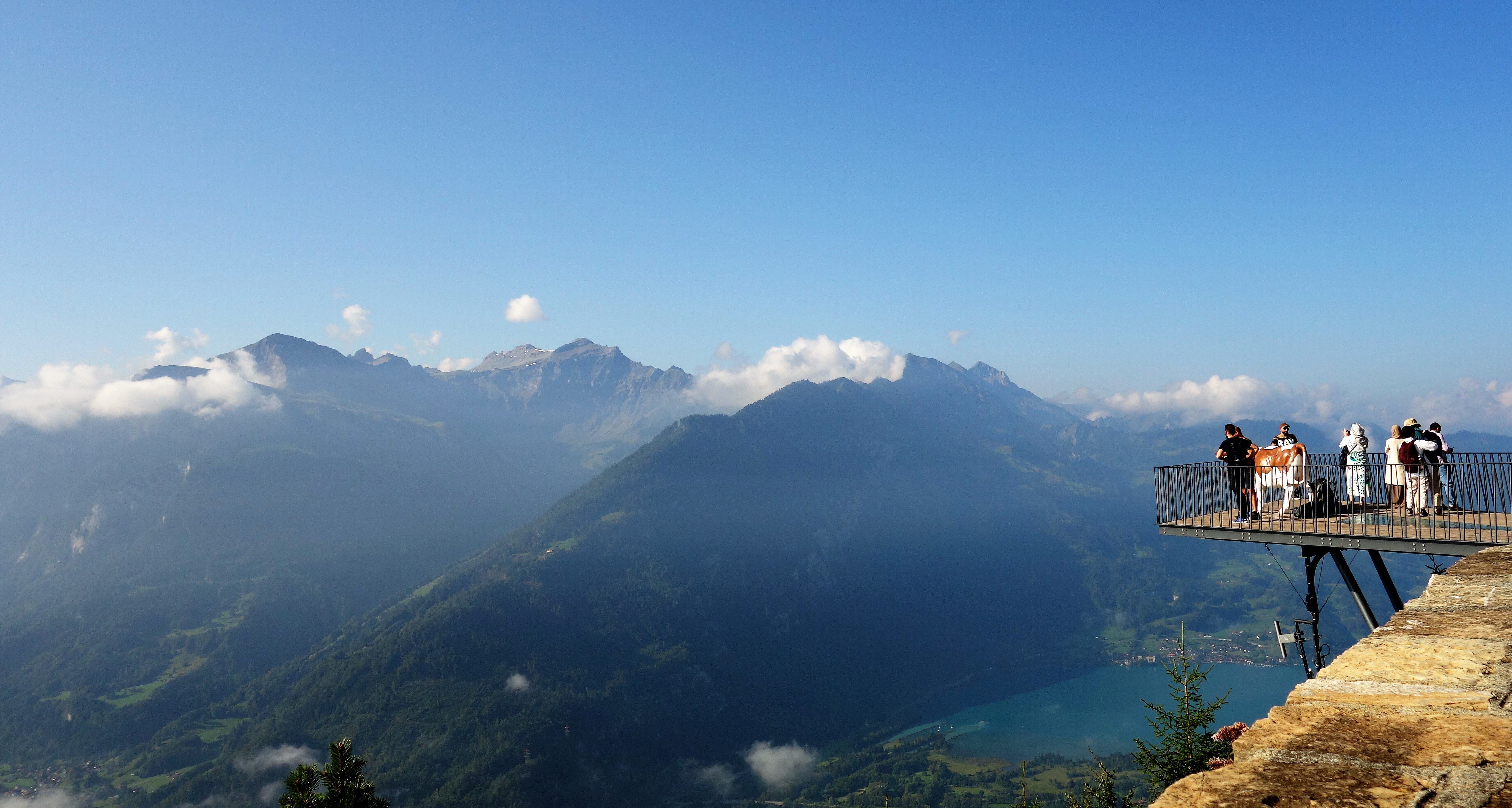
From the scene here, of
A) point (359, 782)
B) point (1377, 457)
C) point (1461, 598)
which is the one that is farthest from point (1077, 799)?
point (359, 782)

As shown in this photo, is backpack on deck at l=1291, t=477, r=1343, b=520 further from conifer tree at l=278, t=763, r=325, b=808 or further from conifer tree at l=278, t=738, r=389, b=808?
conifer tree at l=278, t=763, r=325, b=808

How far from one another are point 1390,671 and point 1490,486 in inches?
735

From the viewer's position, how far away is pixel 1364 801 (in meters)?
3.63

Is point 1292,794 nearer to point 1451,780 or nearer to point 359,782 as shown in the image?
point 1451,780

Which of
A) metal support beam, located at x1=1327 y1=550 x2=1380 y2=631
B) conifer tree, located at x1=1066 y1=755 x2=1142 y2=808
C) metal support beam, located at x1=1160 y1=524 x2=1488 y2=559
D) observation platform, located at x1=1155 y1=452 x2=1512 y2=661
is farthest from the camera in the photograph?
conifer tree, located at x1=1066 y1=755 x2=1142 y2=808

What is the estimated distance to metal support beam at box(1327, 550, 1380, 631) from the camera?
62.0ft

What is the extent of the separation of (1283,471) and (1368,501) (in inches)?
114

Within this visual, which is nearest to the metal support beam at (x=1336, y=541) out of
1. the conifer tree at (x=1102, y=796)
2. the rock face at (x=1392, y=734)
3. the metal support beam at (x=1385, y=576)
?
the metal support beam at (x=1385, y=576)

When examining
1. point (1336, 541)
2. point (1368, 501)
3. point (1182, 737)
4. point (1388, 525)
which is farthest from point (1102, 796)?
point (1368, 501)

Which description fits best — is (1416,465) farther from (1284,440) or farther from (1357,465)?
(1284,440)

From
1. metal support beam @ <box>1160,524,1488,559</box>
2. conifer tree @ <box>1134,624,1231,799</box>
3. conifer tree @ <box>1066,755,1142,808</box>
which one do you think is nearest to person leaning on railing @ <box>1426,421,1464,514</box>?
metal support beam @ <box>1160,524,1488,559</box>

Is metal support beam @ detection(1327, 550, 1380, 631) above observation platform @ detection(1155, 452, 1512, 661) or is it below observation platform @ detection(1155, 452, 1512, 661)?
below

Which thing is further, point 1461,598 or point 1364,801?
point 1461,598

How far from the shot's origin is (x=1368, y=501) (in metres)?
21.7
